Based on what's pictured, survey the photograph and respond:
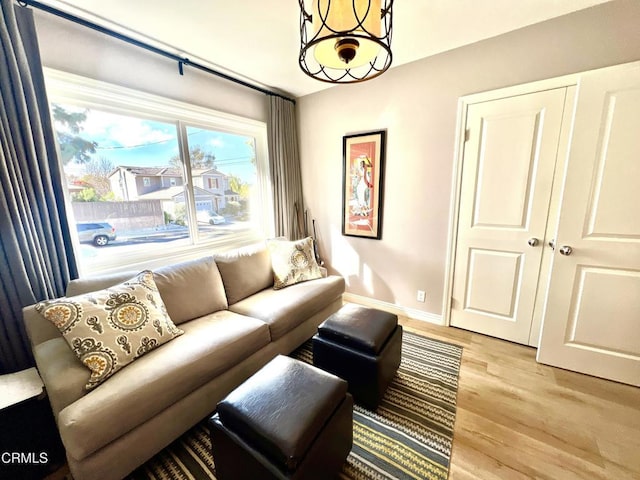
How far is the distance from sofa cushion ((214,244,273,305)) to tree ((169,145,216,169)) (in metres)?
0.93

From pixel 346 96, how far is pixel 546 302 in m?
2.61

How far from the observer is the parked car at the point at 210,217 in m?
2.62

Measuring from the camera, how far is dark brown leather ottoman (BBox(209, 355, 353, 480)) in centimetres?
97

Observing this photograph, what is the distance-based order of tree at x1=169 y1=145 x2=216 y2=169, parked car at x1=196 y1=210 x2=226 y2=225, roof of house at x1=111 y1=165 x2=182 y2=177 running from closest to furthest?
roof of house at x1=111 y1=165 x2=182 y2=177 → tree at x1=169 y1=145 x2=216 y2=169 → parked car at x1=196 y1=210 x2=226 y2=225

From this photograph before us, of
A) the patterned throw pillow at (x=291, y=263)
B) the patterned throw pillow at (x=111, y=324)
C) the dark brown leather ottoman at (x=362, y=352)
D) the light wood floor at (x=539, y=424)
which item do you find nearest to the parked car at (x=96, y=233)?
the patterned throw pillow at (x=111, y=324)

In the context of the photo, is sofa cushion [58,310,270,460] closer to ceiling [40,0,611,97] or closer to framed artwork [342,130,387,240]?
framed artwork [342,130,387,240]

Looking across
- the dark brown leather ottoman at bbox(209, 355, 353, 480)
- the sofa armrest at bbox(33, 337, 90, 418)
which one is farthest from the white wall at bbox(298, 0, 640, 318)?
the sofa armrest at bbox(33, 337, 90, 418)

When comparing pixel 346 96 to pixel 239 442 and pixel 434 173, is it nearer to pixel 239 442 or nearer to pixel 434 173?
pixel 434 173

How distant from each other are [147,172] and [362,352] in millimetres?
2222

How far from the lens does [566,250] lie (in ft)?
6.06

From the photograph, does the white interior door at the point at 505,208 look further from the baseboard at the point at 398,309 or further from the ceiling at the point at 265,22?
the ceiling at the point at 265,22

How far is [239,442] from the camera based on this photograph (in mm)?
1043

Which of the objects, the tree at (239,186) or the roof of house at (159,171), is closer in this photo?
the roof of house at (159,171)

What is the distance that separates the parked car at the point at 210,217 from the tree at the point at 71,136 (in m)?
0.94
